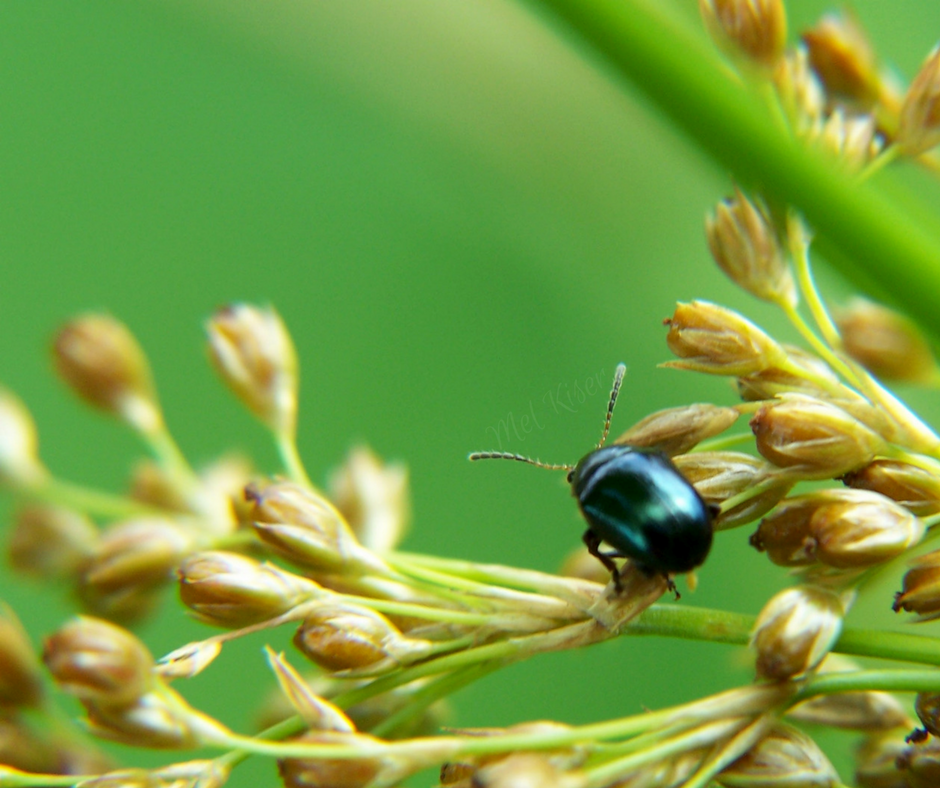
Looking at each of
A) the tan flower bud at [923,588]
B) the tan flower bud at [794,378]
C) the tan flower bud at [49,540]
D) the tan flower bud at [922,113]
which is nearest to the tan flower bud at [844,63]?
the tan flower bud at [922,113]

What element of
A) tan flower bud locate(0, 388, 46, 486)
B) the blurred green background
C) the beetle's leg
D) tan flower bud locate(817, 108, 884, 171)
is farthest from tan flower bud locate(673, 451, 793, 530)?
the blurred green background

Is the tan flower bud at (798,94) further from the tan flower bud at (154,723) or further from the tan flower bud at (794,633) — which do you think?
the tan flower bud at (154,723)

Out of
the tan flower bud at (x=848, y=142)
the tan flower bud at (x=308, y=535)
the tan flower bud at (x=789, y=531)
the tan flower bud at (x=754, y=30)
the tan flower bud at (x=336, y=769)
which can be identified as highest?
the tan flower bud at (x=754, y=30)

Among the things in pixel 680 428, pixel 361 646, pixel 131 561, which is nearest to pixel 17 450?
pixel 131 561

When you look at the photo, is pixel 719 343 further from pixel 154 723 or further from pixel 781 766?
pixel 154 723

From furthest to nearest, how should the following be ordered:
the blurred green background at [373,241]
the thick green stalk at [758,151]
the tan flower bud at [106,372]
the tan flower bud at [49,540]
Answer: the blurred green background at [373,241] < the tan flower bud at [106,372] < the tan flower bud at [49,540] < the thick green stalk at [758,151]

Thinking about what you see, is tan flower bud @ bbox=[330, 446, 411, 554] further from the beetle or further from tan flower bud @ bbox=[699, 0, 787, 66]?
tan flower bud @ bbox=[699, 0, 787, 66]
